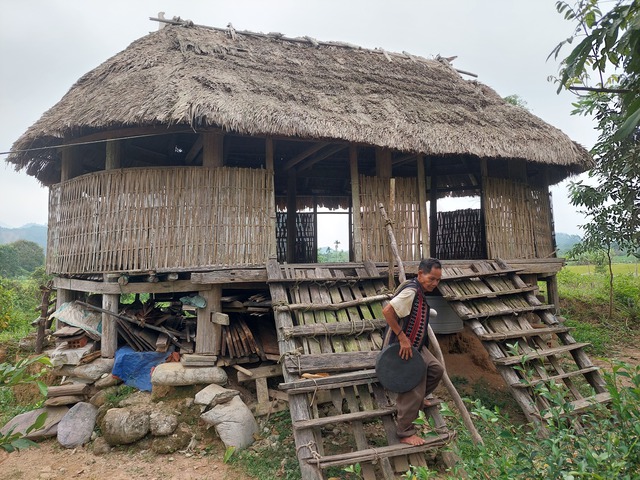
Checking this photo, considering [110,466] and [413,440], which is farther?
[110,466]

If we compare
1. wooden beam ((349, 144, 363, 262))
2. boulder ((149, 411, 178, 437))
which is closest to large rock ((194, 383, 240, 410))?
boulder ((149, 411, 178, 437))

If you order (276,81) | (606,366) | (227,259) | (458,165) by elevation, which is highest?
(276,81)

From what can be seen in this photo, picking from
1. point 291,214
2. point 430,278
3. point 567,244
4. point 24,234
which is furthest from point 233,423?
point 24,234

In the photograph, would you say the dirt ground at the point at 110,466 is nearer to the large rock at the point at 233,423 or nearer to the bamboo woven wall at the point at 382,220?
the large rock at the point at 233,423

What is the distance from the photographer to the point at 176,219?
521cm

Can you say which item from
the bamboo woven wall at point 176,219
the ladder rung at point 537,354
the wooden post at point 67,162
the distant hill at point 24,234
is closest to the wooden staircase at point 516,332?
the ladder rung at point 537,354

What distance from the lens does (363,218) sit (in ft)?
19.4

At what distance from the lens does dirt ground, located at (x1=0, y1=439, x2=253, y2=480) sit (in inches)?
154

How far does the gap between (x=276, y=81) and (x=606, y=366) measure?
738 centimetres

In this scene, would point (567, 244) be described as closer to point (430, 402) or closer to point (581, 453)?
point (430, 402)

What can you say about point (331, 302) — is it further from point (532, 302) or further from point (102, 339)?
point (102, 339)

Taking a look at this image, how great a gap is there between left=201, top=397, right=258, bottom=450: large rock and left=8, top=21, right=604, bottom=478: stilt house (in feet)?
2.73

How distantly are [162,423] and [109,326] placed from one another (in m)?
1.72

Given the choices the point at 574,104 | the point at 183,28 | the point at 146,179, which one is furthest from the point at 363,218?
the point at 574,104
